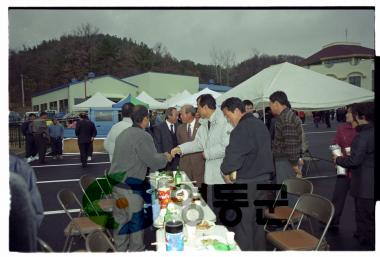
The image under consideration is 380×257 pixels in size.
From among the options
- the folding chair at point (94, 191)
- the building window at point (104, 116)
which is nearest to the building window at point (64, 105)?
the building window at point (104, 116)

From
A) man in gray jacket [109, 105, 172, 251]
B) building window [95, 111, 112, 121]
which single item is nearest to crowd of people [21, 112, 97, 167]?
man in gray jacket [109, 105, 172, 251]

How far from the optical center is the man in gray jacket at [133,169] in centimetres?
274

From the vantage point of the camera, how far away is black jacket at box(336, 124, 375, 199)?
2894 millimetres

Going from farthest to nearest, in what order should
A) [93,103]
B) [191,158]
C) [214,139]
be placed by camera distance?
[93,103] < [191,158] < [214,139]

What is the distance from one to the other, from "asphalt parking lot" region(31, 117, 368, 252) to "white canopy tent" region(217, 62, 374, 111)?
1588mm

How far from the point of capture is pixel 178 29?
3074 mm

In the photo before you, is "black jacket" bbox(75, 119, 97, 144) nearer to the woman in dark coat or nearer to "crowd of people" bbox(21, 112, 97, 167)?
"crowd of people" bbox(21, 112, 97, 167)

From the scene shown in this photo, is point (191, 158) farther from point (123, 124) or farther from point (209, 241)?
point (209, 241)

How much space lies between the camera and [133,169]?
9.20 ft

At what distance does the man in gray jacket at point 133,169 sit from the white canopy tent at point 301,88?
9.27 feet

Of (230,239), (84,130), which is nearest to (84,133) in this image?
(84,130)

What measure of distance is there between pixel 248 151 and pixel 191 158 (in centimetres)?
173

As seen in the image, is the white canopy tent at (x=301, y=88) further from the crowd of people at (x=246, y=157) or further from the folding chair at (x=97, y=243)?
the folding chair at (x=97, y=243)
